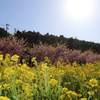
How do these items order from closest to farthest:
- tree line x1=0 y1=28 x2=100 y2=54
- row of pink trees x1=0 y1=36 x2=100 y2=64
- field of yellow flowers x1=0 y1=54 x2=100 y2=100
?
field of yellow flowers x1=0 y1=54 x2=100 y2=100 < row of pink trees x1=0 y1=36 x2=100 y2=64 < tree line x1=0 y1=28 x2=100 y2=54

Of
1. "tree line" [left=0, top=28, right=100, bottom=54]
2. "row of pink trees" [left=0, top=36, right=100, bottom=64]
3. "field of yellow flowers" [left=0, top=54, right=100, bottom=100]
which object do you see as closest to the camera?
"field of yellow flowers" [left=0, top=54, right=100, bottom=100]

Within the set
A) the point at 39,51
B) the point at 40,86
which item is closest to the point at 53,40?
the point at 39,51

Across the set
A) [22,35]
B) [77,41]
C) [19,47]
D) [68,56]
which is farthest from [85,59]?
[22,35]

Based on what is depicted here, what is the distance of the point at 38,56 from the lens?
42.3ft

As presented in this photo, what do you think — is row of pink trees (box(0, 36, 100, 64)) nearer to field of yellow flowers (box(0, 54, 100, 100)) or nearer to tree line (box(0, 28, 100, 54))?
field of yellow flowers (box(0, 54, 100, 100))

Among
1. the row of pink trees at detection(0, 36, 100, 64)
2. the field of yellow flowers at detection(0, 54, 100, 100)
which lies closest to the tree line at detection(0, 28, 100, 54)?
the row of pink trees at detection(0, 36, 100, 64)

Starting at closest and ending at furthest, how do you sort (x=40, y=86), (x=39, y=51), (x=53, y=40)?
1. (x=40, y=86)
2. (x=39, y=51)
3. (x=53, y=40)

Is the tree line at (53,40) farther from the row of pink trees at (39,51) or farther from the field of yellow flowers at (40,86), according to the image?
the field of yellow flowers at (40,86)

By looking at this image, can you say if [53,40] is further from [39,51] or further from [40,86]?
[40,86]

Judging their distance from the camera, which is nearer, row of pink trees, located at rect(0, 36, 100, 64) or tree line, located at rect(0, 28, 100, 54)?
row of pink trees, located at rect(0, 36, 100, 64)

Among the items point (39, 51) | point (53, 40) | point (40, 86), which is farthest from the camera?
point (53, 40)

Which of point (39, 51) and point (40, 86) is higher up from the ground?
point (40, 86)

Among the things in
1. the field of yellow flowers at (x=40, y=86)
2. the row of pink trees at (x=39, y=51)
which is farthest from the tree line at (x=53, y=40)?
the field of yellow flowers at (x=40, y=86)

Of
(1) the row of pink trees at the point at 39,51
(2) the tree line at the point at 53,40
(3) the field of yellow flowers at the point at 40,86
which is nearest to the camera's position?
(3) the field of yellow flowers at the point at 40,86
